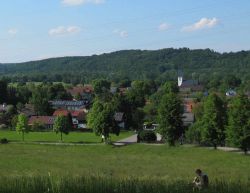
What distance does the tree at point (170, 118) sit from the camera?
62.7 m

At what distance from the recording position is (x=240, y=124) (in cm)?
5381

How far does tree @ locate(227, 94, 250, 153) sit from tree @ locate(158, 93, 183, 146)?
9239 millimetres

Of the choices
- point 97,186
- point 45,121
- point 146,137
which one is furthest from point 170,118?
point 45,121

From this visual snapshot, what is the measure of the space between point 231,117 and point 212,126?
4.57 m

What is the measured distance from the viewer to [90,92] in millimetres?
195375

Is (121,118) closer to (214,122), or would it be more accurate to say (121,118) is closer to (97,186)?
(214,122)

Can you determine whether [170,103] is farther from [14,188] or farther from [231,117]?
[14,188]

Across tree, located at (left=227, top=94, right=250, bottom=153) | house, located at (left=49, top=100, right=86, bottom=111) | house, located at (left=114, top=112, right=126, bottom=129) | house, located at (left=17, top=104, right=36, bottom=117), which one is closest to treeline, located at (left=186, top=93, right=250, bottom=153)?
tree, located at (left=227, top=94, right=250, bottom=153)

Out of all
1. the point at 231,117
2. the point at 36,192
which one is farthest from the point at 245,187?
the point at 231,117

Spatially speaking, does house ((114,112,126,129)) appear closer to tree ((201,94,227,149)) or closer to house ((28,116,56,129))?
house ((28,116,56,129))

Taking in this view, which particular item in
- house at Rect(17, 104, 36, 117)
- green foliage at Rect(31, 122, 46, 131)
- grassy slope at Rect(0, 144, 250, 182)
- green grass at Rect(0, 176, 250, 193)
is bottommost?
green foliage at Rect(31, 122, 46, 131)

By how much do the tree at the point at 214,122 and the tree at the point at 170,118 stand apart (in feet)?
13.3

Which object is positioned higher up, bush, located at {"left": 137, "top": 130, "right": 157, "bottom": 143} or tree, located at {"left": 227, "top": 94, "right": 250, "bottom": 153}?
tree, located at {"left": 227, "top": 94, "right": 250, "bottom": 153}

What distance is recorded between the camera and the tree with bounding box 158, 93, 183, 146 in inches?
2467
